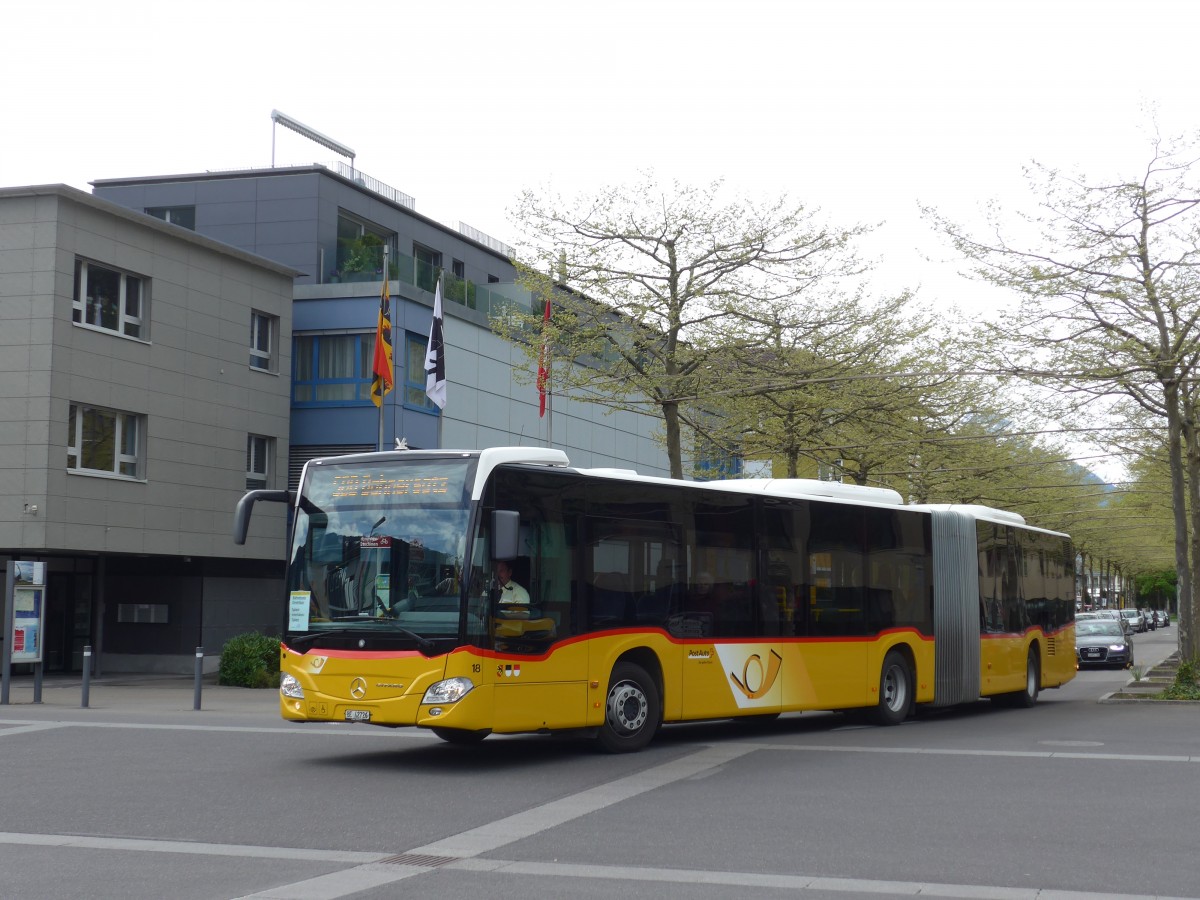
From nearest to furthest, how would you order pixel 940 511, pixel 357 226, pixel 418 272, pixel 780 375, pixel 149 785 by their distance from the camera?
pixel 149 785, pixel 940 511, pixel 780 375, pixel 418 272, pixel 357 226

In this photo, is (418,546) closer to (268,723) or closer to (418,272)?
(268,723)

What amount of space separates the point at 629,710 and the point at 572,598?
4.89 feet

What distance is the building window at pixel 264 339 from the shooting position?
3522 centimetres

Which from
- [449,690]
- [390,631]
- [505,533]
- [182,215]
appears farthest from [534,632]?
[182,215]

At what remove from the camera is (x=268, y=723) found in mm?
18688

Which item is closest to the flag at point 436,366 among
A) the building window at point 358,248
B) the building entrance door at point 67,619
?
the building window at point 358,248

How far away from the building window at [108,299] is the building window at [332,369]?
21.9 ft

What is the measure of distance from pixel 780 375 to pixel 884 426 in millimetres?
6653

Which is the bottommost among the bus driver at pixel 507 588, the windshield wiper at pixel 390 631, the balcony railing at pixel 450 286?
the windshield wiper at pixel 390 631

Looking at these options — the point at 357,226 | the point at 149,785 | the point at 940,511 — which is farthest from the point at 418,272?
the point at 149,785

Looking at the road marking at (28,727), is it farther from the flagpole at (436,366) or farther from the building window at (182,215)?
the building window at (182,215)

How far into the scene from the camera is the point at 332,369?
123 ft

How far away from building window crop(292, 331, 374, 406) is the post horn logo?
2203cm

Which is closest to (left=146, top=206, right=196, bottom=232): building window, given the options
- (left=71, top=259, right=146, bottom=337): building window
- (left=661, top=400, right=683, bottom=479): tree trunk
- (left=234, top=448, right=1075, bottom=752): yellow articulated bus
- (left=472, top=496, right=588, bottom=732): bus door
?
(left=71, top=259, right=146, bottom=337): building window
